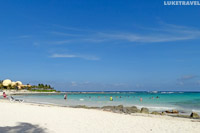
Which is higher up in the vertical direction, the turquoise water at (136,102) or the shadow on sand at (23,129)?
the shadow on sand at (23,129)

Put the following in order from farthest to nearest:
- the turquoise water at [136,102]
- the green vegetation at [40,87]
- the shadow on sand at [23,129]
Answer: the green vegetation at [40,87], the turquoise water at [136,102], the shadow on sand at [23,129]

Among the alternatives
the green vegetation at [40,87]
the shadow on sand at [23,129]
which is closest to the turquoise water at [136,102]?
the shadow on sand at [23,129]

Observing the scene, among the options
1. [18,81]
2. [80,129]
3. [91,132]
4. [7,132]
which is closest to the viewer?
[7,132]

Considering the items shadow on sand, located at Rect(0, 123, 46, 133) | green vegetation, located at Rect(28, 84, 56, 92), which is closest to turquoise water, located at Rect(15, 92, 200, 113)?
shadow on sand, located at Rect(0, 123, 46, 133)

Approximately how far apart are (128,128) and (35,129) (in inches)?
176

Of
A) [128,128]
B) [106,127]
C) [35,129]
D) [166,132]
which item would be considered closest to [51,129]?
[35,129]

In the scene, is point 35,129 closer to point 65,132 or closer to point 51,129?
point 51,129

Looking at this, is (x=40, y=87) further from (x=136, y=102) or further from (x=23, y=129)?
(x=23, y=129)

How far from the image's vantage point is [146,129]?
1013cm

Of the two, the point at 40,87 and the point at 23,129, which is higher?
the point at 40,87

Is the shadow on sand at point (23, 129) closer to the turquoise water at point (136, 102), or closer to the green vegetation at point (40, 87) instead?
the turquoise water at point (136, 102)

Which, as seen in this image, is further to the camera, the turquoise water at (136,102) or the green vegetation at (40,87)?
the green vegetation at (40,87)

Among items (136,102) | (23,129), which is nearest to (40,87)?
(136,102)

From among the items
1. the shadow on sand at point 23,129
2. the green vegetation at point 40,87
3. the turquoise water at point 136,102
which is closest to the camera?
the shadow on sand at point 23,129
